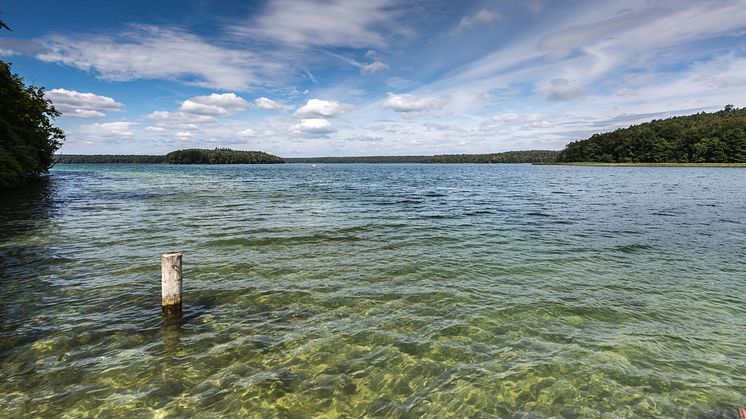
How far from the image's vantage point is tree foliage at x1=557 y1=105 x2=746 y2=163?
440 feet

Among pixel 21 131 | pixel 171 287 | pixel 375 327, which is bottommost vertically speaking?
pixel 375 327

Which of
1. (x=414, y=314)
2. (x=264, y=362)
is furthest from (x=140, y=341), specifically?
(x=414, y=314)

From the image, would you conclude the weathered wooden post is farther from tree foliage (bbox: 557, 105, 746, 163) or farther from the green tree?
tree foliage (bbox: 557, 105, 746, 163)

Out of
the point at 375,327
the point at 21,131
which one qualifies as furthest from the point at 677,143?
the point at 21,131

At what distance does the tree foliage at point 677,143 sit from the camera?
13400 cm

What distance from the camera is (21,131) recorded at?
4331 cm

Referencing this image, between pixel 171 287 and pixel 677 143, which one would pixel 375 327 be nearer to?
pixel 171 287

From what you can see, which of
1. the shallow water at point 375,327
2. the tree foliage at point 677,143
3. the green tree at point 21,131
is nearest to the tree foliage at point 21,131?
the green tree at point 21,131

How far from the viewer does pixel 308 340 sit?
8078 millimetres

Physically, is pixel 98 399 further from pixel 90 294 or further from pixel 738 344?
pixel 738 344

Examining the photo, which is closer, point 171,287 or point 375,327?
point 375,327

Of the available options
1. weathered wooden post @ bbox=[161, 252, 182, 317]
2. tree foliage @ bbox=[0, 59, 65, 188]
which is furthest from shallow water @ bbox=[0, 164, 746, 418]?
tree foliage @ bbox=[0, 59, 65, 188]

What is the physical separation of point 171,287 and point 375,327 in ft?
17.5

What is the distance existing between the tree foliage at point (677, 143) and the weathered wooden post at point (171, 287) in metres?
187
